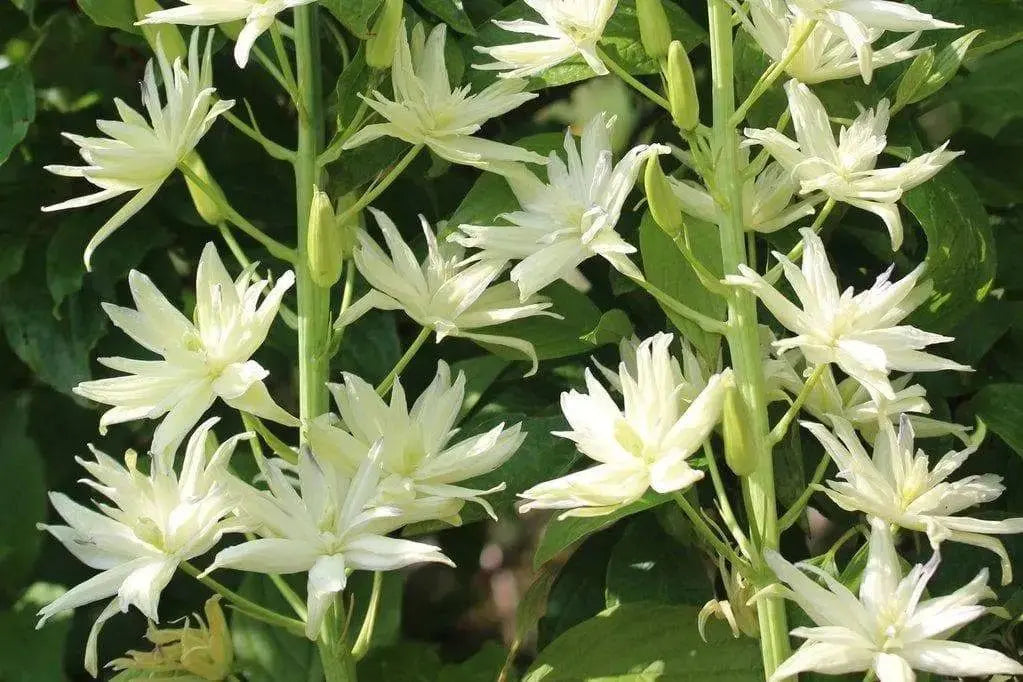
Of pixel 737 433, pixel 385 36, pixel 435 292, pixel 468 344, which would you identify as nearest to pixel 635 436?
pixel 737 433

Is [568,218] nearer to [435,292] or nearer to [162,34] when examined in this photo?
[435,292]

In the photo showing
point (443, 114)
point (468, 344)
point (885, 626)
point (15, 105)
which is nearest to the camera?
point (885, 626)

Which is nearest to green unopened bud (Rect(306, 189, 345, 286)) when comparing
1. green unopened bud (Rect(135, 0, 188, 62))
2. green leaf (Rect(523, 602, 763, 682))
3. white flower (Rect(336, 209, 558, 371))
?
white flower (Rect(336, 209, 558, 371))

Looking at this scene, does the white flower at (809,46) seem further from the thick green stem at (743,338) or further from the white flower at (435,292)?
the white flower at (435,292)

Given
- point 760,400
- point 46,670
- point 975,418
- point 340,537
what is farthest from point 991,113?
point 46,670

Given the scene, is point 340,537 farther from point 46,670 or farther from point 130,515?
point 46,670
